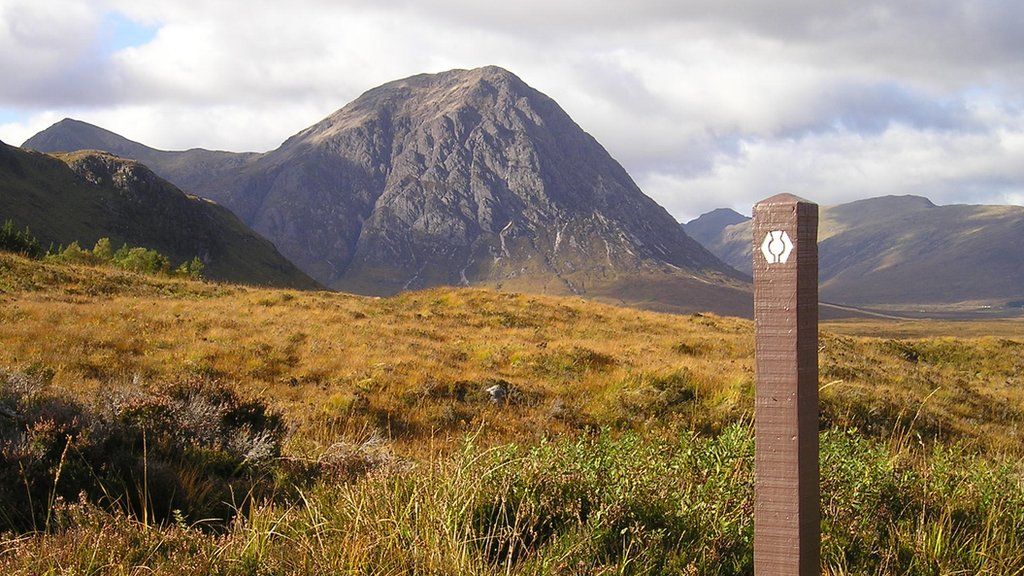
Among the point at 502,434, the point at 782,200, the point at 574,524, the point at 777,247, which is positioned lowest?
the point at 502,434

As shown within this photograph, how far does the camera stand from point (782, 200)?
12.3 feet

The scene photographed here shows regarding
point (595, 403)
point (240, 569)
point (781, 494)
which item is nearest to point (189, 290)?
point (595, 403)

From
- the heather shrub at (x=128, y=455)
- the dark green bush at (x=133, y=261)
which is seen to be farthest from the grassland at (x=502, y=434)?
the dark green bush at (x=133, y=261)

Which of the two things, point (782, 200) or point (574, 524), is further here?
point (574, 524)

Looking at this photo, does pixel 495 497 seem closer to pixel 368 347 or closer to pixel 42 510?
pixel 42 510

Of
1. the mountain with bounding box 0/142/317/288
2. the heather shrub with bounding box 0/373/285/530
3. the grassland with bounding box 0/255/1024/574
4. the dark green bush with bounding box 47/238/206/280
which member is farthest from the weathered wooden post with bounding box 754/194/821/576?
the mountain with bounding box 0/142/317/288

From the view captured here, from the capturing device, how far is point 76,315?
16375 millimetres

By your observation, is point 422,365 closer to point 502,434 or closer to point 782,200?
point 502,434

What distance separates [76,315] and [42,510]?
12475mm

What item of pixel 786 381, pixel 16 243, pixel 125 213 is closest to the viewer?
pixel 786 381

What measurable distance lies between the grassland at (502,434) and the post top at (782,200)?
7.14ft

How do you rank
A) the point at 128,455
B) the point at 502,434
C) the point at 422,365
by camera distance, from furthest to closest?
the point at 422,365
the point at 502,434
the point at 128,455

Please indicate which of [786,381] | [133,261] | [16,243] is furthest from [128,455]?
[133,261]

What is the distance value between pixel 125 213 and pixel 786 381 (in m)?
150
